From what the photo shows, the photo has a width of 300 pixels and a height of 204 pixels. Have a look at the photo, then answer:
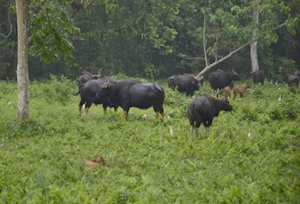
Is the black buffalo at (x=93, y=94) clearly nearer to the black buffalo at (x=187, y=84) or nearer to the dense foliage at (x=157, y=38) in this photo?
the black buffalo at (x=187, y=84)

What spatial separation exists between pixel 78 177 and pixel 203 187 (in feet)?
9.11

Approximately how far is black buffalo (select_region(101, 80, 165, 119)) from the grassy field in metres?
0.56

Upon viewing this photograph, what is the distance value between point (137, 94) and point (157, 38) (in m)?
16.8

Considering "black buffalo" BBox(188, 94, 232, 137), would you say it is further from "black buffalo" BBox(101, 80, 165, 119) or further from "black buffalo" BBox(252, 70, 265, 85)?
"black buffalo" BBox(252, 70, 265, 85)

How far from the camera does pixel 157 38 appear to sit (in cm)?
3497

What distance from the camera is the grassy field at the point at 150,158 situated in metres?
8.94

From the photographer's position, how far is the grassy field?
29.3ft

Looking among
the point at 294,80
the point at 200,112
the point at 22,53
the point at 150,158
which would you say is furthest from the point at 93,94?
the point at 294,80

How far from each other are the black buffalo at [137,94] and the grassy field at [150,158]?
56cm

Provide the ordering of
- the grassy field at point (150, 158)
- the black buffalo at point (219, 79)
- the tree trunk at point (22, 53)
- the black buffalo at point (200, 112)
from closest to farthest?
the grassy field at point (150, 158), the black buffalo at point (200, 112), the tree trunk at point (22, 53), the black buffalo at point (219, 79)

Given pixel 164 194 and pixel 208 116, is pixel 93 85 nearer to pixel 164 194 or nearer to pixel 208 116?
pixel 208 116

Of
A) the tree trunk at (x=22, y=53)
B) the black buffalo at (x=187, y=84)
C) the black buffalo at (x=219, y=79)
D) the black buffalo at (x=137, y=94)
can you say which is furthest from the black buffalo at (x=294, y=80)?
the tree trunk at (x=22, y=53)

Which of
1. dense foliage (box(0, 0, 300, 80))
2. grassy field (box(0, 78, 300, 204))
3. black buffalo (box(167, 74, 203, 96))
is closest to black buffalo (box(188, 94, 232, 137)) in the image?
grassy field (box(0, 78, 300, 204))

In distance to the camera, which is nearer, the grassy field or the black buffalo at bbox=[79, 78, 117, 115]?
the grassy field
